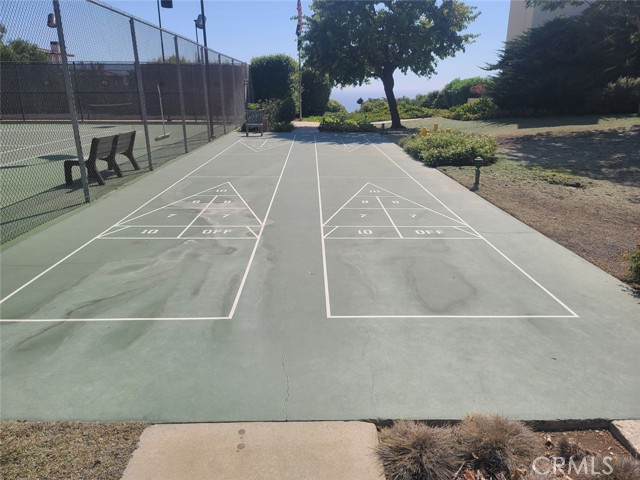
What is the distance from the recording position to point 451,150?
16.4m

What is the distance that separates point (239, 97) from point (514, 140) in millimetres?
17201

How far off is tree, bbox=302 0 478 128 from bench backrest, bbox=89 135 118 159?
1595 centimetres

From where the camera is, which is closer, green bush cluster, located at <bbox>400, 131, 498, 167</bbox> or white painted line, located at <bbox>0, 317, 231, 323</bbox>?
white painted line, located at <bbox>0, 317, 231, 323</bbox>

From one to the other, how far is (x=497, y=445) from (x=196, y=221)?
7.54 m

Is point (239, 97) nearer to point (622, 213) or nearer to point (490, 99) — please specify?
point (490, 99)

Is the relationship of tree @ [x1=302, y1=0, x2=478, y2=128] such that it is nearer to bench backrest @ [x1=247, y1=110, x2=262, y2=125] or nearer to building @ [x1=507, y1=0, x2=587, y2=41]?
bench backrest @ [x1=247, y1=110, x2=262, y2=125]

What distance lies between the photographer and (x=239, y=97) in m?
30.0

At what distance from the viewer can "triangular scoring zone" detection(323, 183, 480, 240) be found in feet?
29.3

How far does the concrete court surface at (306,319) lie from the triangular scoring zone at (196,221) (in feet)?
0.22

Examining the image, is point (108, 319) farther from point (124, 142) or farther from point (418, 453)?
point (124, 142)

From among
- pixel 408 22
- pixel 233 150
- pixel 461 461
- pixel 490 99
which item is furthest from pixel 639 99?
pixel 461 461

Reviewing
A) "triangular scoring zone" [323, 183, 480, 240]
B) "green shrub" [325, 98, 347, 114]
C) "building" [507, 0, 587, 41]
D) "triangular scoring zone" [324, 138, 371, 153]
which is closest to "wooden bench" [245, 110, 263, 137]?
"triangular scoring zone" [324, 138, 371, 153]

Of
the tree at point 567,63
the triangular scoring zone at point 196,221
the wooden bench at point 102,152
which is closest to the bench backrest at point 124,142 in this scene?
the wooden bench at point 102,152

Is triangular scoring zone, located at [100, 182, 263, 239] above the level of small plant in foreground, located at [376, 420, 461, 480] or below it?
above
